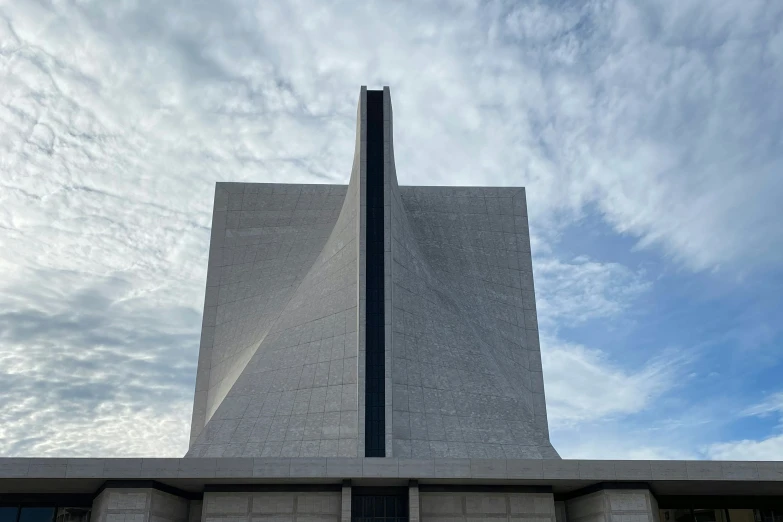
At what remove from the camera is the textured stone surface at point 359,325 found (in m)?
24.1

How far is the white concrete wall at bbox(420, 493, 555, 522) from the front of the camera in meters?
19.8

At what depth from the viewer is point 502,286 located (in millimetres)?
34375

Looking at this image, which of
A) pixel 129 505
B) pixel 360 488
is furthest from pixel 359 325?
pixel 129 505

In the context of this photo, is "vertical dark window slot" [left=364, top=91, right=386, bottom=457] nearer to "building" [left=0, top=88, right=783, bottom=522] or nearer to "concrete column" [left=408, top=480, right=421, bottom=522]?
"building" [left=0, top=88, right=783, bottom=522]

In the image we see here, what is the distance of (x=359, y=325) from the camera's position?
2486 cm

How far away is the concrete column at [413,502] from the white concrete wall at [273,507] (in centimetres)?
184

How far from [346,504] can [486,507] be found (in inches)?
147

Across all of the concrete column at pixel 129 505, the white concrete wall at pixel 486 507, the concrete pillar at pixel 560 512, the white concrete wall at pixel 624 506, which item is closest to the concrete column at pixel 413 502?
the white concrete wall at pixel 486 507

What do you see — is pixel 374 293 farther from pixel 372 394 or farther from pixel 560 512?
pixel 560 512

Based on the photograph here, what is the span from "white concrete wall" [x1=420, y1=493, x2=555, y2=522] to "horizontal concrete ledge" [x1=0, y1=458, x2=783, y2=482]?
1350 mm

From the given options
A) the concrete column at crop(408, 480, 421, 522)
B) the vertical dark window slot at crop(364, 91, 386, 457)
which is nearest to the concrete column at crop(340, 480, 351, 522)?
the concrete column at crop(408, 480, 421, 522)

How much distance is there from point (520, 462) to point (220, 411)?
11.3 meters

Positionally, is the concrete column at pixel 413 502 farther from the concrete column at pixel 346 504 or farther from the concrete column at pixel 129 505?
the concrete column at pixel 129 505

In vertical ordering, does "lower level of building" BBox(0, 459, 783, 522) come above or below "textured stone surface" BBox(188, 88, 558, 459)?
below
